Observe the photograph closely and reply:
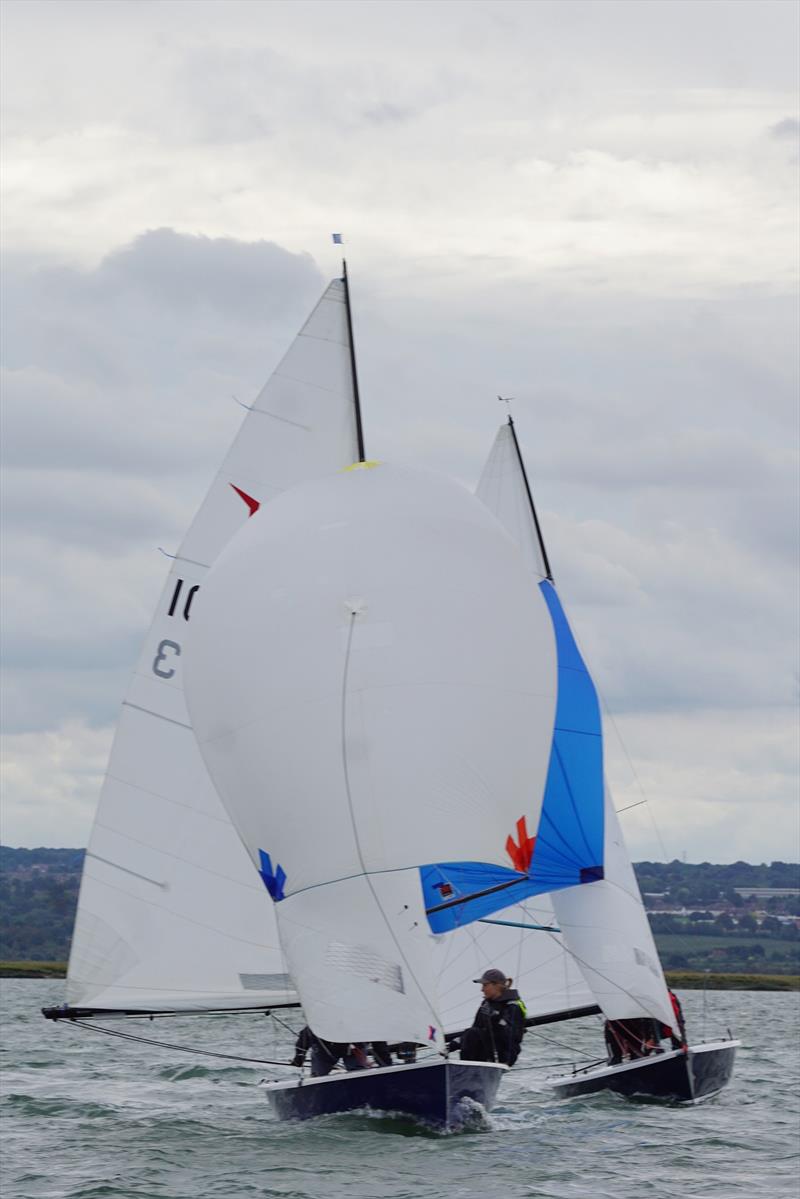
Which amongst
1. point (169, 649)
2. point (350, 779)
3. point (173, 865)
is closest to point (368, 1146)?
point (350, 779)

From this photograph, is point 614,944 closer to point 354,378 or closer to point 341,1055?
point 341,1055

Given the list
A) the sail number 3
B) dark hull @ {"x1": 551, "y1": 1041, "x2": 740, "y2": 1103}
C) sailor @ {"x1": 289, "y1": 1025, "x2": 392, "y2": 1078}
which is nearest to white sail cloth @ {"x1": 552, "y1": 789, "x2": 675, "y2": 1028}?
dark hull @ {"x1": 551, "y1": 1041, "x2": 740, "y2": 1103}

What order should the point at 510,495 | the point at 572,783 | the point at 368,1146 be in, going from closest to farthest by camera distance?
the point at 368,1146 < the point at 572,783 < the point at 510,495

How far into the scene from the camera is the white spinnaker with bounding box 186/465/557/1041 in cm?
1978

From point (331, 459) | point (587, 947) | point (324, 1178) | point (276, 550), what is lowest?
point (324, 1178)

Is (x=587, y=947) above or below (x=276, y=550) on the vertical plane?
below

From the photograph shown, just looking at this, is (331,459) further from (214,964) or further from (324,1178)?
(324,1178)

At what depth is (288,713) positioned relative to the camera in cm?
2012

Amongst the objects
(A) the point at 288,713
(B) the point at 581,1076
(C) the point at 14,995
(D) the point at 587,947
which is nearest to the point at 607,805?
(D) the point at 587,947

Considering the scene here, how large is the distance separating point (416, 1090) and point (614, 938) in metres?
6.30

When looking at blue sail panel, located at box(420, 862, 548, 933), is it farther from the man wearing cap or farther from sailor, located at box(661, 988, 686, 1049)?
sailor, located at box(661, 988, 686, 1049)

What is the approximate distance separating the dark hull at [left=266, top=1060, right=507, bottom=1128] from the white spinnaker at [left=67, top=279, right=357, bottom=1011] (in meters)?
3.46

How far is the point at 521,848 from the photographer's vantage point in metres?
20.4

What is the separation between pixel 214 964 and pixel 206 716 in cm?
411
